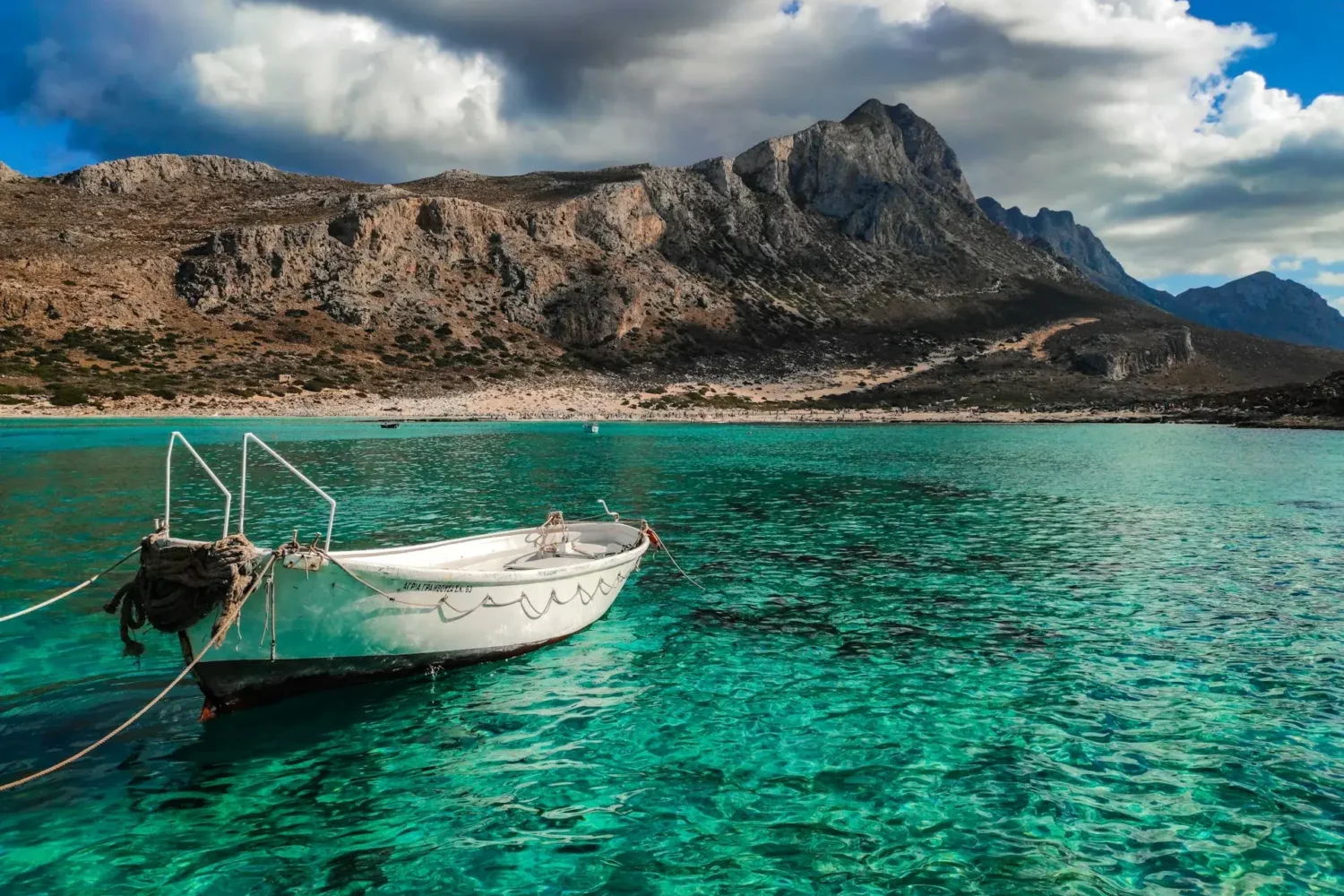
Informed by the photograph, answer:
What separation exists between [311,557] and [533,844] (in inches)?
182

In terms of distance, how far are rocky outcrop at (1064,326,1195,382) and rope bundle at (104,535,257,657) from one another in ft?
466

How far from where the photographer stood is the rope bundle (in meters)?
9.28

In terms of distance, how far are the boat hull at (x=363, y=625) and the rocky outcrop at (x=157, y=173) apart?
14899cm

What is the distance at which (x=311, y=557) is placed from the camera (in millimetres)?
9734

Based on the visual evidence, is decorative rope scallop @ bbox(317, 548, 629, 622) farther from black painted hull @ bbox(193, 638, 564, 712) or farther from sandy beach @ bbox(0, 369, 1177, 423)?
sandy beach @ bbox(0, 369, 1177, 423)

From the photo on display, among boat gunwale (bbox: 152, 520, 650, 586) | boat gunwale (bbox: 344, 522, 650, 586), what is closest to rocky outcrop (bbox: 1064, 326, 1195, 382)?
boat gunwale (bbox: 152, 520, 650, 586)

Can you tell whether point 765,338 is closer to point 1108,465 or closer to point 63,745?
point 1108,465

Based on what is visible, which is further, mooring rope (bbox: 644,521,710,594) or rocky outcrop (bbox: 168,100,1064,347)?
rocky outcrop (bbox: 168,100,1064,347)

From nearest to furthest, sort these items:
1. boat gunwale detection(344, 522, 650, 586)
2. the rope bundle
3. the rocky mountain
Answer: the rope bundle
boat gunwale detection(344, 522, 650, 586)
the rocky mountain

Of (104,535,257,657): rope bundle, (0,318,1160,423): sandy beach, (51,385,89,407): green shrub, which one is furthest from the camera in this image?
(0,318,1160,423): sandy beach

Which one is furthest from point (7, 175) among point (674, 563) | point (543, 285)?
point (674, 563)

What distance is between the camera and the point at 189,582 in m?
9.32

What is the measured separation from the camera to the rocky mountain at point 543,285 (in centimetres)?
9550

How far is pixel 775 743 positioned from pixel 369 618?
18.9 ft
